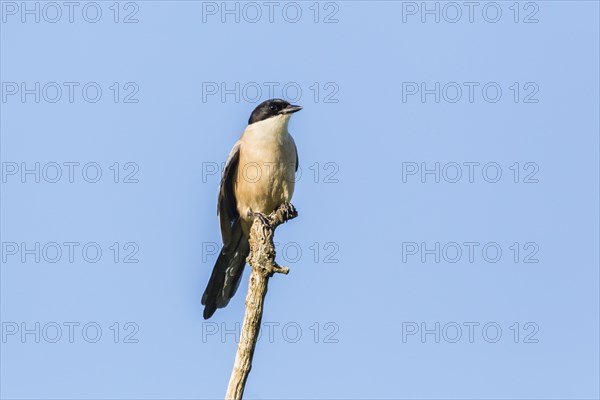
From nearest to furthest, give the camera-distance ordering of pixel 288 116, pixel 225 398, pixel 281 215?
1. pixel 225 398
2. pixel 281 215
3. pixel 288 116

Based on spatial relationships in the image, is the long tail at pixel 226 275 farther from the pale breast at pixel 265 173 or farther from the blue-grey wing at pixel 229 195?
the pale breast at pixel 265 173

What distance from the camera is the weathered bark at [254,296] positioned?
6.75 metres

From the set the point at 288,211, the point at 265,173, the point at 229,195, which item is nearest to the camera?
the point at 288,211

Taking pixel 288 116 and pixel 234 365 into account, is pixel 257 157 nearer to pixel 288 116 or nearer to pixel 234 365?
pixel 288 116

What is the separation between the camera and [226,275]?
Result: 9891 mm

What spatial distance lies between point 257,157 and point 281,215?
143cm

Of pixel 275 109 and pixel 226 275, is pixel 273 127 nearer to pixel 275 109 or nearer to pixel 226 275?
pixel 275 109

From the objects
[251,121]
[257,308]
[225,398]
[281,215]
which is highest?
[251,121]

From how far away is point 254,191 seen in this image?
390 inches

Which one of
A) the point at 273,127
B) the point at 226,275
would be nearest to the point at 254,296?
the point at 226,275

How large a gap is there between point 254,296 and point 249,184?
2.88 metres

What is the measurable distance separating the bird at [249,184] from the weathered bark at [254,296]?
5.62ft

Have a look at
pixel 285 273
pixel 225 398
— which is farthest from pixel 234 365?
pixel 285 273

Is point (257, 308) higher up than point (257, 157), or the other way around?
point (257, 157)
